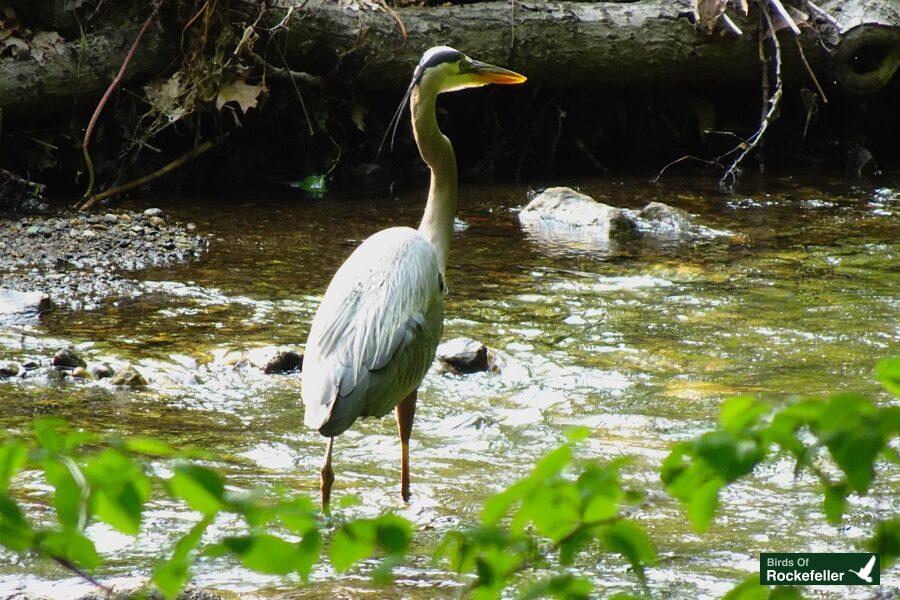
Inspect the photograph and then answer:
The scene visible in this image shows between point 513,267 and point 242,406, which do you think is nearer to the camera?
point 242,406

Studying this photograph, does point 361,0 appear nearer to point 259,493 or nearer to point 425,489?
point 425,489

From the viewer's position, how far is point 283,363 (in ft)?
18.5

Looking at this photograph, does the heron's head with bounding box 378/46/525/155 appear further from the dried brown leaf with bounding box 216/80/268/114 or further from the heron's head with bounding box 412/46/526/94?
the dried brown leaf with bounding box 216/80/268/114

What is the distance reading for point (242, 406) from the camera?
5.17 m

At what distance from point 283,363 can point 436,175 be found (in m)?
1.24

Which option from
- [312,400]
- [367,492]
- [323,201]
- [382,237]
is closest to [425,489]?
[367,492]

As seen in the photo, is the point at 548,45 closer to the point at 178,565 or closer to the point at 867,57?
the point at 867,57

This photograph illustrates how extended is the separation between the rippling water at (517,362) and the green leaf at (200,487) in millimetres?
1817

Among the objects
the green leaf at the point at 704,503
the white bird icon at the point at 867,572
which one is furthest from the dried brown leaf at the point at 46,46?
the green leaf at the point at 704,503

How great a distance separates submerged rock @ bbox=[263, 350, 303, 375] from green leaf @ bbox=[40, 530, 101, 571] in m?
4.31

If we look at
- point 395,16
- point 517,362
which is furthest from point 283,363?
point 395,16

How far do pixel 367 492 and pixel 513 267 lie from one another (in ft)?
12.0

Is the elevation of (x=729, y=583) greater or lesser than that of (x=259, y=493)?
lesser

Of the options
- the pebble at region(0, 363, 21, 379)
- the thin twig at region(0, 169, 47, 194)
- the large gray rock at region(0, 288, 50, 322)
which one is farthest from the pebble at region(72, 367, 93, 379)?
the thin twig at region(0, 169, 47, 194)
